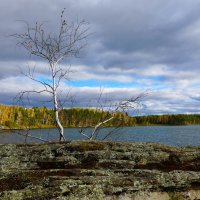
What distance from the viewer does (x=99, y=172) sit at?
20.6ft

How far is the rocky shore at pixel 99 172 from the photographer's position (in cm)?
547

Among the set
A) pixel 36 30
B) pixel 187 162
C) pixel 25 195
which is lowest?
pixel 25 195

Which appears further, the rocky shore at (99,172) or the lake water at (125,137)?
the lake water at (125,137)

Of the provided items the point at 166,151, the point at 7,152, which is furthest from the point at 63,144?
the point at 166,151

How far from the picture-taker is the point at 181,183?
6.21m

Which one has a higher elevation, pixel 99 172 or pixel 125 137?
pixel 99 172

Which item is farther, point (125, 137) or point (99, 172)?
point (125, 137)

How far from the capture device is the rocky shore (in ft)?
18.0

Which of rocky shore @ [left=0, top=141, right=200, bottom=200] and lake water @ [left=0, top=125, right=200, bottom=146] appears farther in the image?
lake water @ [left=0, top=125, right=200, bottom=146]

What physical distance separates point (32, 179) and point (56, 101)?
8525 millimetres

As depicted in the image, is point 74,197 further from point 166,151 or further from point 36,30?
point 36,30

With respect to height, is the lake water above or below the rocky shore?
below

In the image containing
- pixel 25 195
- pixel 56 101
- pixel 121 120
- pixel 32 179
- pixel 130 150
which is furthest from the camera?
pixel 121 120

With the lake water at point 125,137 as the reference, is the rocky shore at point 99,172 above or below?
above
